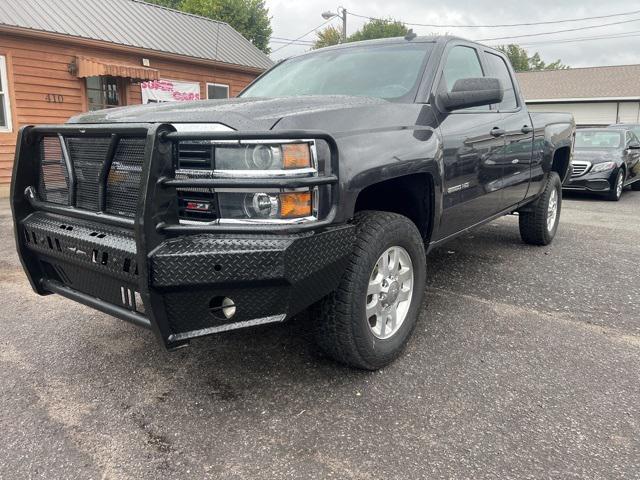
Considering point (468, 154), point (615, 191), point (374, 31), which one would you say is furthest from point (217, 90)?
point (374, 31)

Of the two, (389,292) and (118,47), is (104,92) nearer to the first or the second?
(118,47)

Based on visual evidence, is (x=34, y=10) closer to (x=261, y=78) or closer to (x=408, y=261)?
(x=261, y=78)

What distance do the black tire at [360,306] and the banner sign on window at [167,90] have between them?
1089 cm

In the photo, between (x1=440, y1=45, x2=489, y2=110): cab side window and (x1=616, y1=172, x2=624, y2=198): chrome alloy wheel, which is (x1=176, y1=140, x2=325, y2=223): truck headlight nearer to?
(x1=440, y1=45, x2=489, y2=110): cab side window

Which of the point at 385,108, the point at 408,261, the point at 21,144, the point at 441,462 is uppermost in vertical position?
the point at 385,108

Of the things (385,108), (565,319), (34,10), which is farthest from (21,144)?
(34,10)

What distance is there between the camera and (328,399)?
2553mm

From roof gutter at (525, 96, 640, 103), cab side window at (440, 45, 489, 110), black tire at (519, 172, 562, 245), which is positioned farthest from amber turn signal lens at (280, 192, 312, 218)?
roof gutter at (525, 96, 640, 103)

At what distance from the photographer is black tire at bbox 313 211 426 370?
2.46 meters

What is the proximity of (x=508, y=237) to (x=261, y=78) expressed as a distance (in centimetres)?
361

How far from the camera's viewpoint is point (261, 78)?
14.1 feet

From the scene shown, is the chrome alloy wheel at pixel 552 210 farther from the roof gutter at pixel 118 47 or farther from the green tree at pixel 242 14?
the green tree at pixel 242 14

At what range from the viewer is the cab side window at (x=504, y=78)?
4426 mm

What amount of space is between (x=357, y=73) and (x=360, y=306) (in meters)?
1.83
